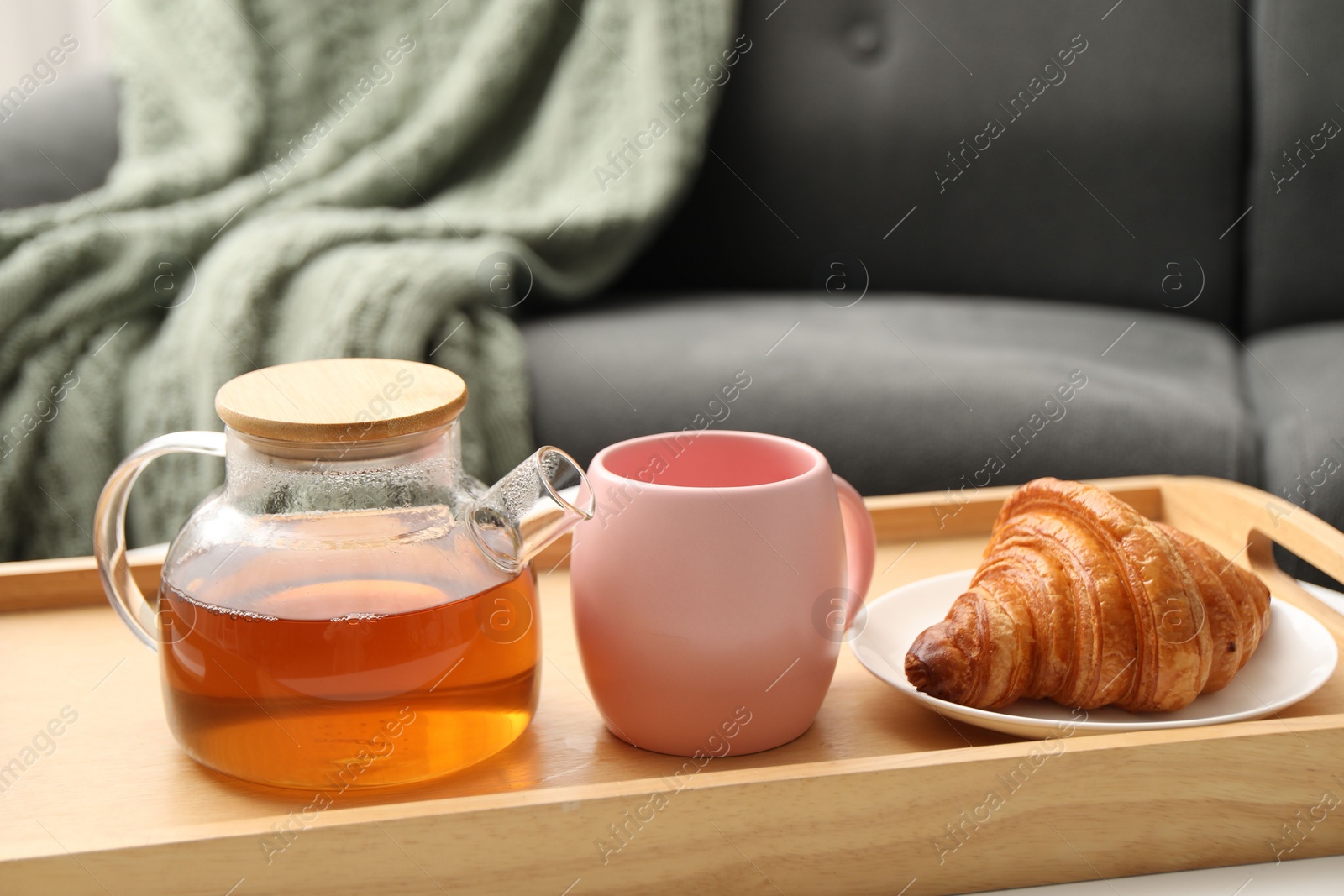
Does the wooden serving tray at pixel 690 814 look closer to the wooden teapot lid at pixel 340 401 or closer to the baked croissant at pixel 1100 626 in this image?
the baked croissant at pixel 1100 626

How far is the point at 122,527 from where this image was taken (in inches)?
21.4

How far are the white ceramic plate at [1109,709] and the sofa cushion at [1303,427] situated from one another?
1.43ft

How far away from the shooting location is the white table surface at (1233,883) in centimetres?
50

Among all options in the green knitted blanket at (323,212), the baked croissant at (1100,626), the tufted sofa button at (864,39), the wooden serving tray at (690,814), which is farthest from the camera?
the tufted sofa button at (864,39)

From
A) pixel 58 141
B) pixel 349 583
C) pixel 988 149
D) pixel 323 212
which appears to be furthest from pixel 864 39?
pixel 349 583

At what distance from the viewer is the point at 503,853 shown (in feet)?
1.55

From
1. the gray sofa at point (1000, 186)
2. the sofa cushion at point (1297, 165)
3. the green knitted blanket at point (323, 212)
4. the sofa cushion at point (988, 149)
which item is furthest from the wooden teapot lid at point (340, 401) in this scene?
the sofa cushion at point (1297, 165)

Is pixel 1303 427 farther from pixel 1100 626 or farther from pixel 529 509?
pixel 529 509

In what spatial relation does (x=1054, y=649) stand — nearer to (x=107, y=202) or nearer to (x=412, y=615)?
(x=412, y=615)

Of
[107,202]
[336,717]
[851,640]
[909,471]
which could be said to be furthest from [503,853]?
[107,202]

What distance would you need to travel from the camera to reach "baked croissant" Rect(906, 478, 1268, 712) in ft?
1.86

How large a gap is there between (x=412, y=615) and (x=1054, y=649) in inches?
12.0

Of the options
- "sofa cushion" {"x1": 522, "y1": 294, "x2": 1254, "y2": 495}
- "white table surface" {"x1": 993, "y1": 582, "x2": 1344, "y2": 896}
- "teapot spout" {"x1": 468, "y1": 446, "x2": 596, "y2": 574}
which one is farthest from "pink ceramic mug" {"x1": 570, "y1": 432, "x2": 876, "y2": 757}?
"sofa cushion" {"x1": 522, "y1": 294, "x2": 1254, "y2": 495}

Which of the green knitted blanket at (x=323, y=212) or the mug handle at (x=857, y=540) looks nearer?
the mug handle at (x=857, y=540)
